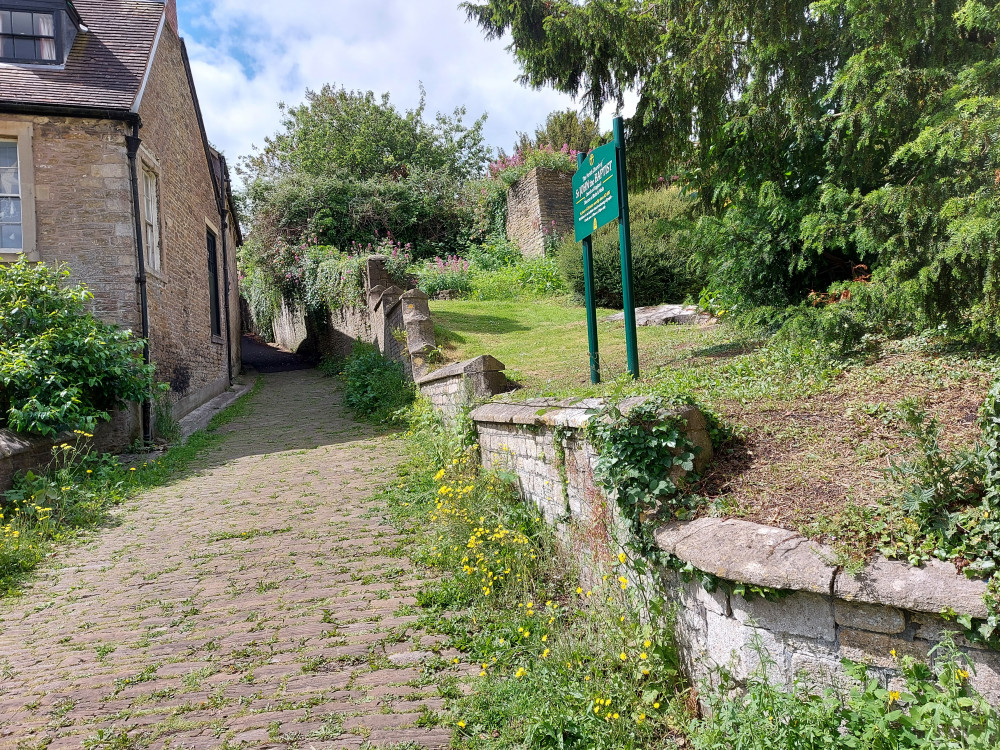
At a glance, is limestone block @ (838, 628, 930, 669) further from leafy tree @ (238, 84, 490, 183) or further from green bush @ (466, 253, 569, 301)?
leafy tree @ (238, 84, 490, 183)

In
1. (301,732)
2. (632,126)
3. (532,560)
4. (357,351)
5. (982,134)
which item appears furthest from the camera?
(357,351)

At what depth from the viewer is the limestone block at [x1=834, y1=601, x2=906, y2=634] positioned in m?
2.70

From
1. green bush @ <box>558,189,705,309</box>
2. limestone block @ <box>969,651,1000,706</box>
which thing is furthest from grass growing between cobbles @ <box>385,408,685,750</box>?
green bush @ <box>558,189,705,309</box>

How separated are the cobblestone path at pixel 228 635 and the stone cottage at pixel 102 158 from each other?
3.88 metres

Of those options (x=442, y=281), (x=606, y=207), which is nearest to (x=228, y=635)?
(x=606, y=207)

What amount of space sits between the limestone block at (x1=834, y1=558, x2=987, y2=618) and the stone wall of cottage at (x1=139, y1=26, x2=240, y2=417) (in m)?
9.97

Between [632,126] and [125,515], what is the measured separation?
711 cm

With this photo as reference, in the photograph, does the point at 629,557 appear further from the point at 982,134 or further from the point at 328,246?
the point at 328,246

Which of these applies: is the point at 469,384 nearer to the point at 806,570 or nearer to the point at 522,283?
the point at 806,570

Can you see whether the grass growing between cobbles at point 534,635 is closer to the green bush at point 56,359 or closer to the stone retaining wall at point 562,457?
the stone retaining wall at point 562,457

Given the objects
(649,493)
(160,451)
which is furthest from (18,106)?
(649,493)

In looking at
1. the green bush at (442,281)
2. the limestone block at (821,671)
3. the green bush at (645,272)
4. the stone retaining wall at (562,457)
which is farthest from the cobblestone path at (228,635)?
the green bush at (442,281)

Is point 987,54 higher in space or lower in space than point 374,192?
lower

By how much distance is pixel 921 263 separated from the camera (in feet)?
16.1
